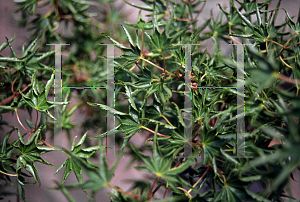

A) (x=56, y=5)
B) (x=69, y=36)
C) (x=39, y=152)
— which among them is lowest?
(x=39, y=152)

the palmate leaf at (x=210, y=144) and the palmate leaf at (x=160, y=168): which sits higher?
the palmate leaf at (x=210, y=144)

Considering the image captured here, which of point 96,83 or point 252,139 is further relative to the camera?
point 96,83

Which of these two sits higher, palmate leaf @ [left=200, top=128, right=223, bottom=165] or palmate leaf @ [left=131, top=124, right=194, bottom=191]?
palmate leaf @ [left=200, top=128, right=223, bottom=165]

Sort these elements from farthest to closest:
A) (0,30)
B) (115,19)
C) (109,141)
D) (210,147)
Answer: (0,30)
(115,19)
(109,141)
(210,147)

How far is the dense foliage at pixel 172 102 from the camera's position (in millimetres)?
389

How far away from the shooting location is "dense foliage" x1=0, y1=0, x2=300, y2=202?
0.39m

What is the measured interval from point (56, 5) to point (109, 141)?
21.6 inches

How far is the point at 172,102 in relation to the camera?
1.70 feet

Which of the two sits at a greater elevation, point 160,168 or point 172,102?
point 172,102

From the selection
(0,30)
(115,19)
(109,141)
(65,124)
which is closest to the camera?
(109,141)

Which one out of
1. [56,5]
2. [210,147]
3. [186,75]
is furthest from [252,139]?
[56,5]

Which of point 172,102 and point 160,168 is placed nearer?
point 160,168

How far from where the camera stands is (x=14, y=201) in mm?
815

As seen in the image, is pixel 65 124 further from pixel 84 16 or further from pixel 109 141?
pixel 84 16
